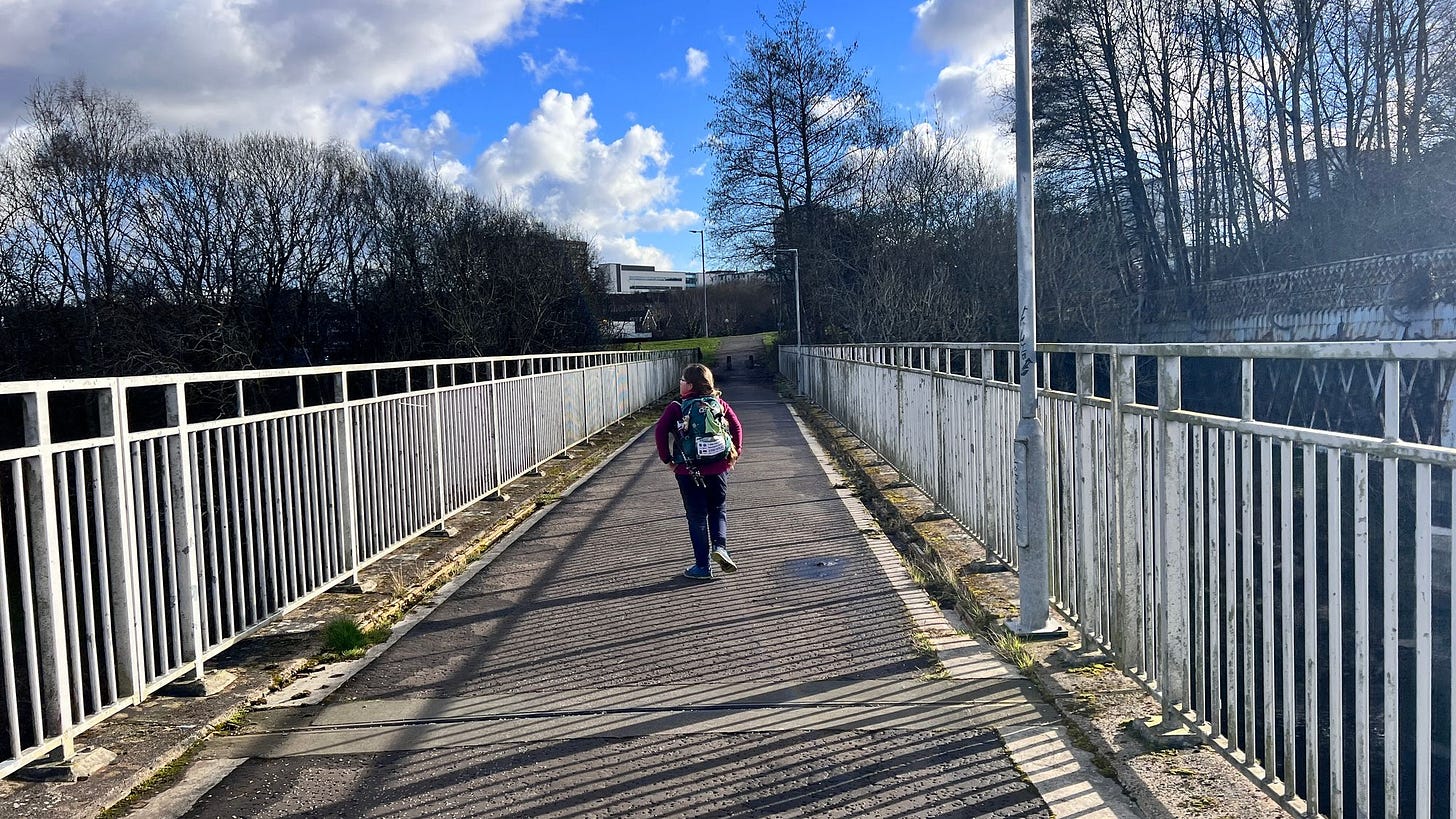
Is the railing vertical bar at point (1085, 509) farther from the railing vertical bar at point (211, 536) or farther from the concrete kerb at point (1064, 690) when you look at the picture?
the railing vertical bar at point (211, 536)

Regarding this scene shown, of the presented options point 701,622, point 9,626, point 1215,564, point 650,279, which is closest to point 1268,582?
point 1215,564

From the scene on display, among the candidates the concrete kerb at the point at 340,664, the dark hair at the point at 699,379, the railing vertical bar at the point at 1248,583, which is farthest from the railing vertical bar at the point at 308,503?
the railing vertical bar at the point at 1248,583

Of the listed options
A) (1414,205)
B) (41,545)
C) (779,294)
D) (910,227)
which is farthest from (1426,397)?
(779,294)

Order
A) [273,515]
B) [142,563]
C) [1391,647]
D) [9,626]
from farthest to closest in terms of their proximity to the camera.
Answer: [273,515], [142,563], [9,626], [1391,647]

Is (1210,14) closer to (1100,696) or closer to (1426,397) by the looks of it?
(1426,397)

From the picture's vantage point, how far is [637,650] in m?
5.31

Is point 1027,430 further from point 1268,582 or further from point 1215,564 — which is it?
point 1268,582

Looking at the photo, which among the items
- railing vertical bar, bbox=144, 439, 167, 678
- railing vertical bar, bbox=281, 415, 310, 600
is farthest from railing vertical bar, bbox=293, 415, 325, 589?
railing vertical bar, bbox=144, 439, 167, 678

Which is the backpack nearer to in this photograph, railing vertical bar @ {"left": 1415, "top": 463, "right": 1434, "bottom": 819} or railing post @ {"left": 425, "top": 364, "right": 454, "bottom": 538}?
railing post @ {"left": 425, "top": 364, "right": 454, "bottom": 538}

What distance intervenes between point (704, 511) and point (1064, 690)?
314cm

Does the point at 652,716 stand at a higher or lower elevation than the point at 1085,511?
lower

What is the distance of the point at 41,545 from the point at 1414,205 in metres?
25.8

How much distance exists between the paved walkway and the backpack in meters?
0.81

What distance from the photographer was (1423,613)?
97.0 inches
